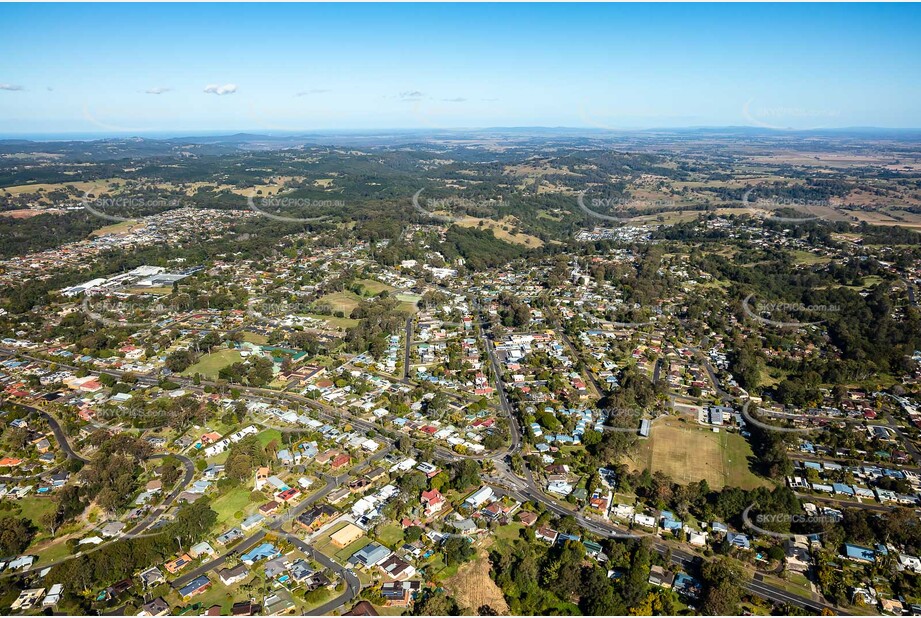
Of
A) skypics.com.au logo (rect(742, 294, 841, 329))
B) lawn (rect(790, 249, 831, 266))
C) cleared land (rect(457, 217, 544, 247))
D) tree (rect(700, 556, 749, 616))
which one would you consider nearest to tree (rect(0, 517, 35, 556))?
tree (rect(700, 556, 749, 616))

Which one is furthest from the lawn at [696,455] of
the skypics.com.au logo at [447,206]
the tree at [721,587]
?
the skypics.com.au logo at [447,206]

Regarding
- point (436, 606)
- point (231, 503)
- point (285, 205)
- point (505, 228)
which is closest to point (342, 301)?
point (231, 503)

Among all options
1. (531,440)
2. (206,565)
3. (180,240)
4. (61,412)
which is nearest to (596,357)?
(531,440)

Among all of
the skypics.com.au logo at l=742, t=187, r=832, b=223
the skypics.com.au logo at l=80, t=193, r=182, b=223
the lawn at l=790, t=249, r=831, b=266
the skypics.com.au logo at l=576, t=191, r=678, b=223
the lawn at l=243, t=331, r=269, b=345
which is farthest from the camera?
the skypics.com.au logo at l=576, t=191, r=678, b=223

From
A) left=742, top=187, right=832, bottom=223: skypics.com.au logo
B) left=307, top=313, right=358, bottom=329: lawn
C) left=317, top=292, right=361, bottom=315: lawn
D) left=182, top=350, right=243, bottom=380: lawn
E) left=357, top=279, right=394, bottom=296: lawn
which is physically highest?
left=742, top=187, right=832, bottom=223: skypics.com.au logo

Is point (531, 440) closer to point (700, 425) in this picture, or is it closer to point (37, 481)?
point (700, 425)

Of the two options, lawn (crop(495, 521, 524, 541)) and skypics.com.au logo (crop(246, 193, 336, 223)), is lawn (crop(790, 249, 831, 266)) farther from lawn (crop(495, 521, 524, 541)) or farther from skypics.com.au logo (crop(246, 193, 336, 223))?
skypics.com.au logo (crop(246, 193, 336, 223))
